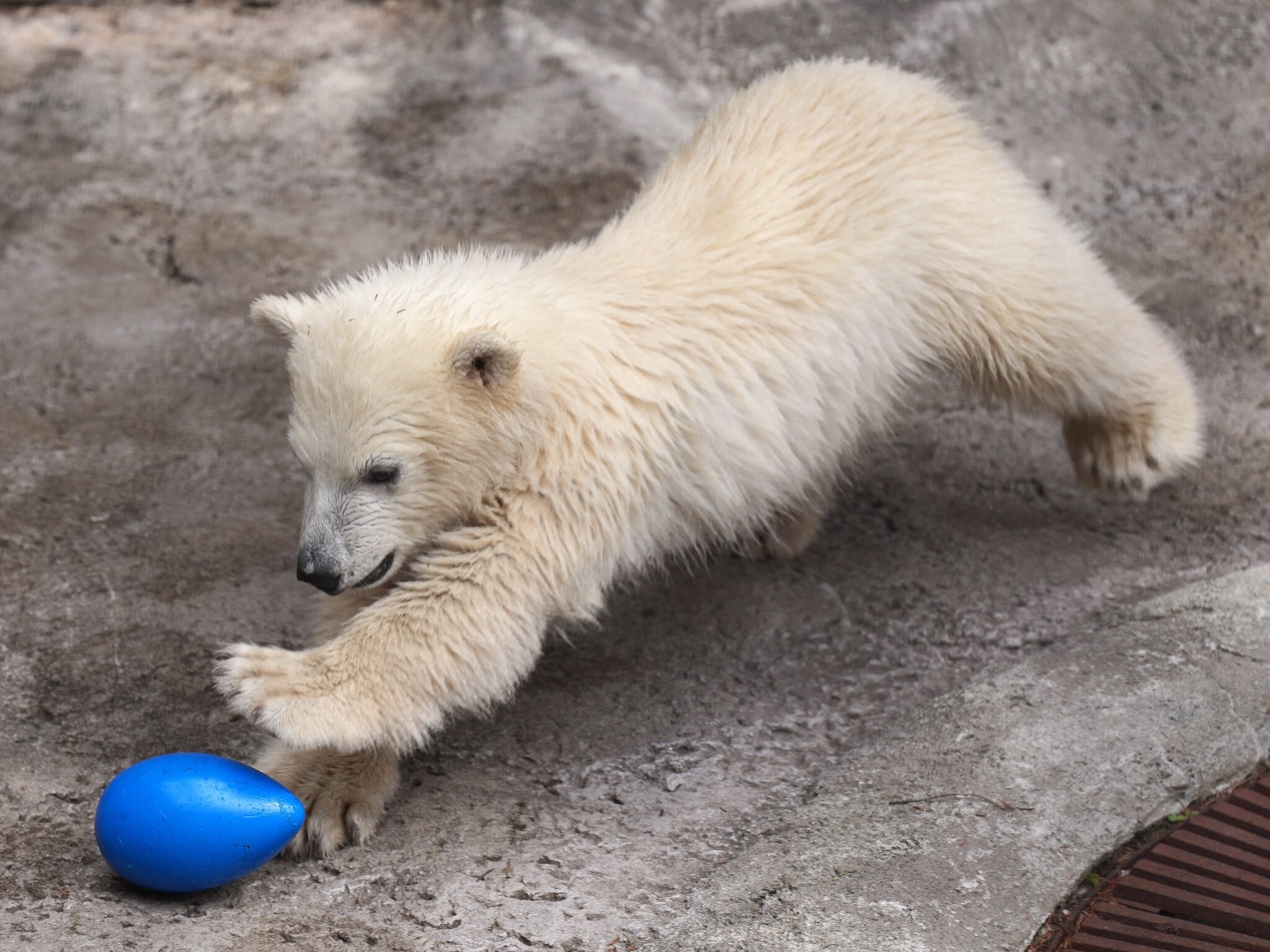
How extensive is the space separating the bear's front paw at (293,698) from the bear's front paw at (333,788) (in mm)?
165

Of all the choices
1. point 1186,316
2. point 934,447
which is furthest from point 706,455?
point 1186,316

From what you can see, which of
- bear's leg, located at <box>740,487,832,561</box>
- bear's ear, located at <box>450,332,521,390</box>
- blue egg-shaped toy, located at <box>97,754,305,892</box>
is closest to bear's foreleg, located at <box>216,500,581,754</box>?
blue egg-shaped toy, located at <box>97,754,305,892</box>

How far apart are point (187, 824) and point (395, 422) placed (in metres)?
0.76

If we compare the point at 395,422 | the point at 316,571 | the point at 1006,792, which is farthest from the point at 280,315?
Answer: the point at 1006,792

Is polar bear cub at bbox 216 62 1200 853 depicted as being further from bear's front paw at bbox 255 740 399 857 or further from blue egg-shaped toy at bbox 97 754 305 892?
blue egg-shaped toy at bbox 97 754 305 892

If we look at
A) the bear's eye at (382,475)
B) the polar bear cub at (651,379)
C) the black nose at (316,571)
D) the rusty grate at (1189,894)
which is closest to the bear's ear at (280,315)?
the polar bear cub at (651,379)

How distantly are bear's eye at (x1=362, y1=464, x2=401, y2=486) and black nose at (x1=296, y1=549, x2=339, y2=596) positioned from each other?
164mm

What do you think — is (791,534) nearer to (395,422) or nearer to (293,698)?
(395,422)

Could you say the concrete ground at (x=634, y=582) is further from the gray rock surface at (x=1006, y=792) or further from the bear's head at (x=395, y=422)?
the bear's head at (x=395, y=422)

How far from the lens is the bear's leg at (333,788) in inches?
98.2

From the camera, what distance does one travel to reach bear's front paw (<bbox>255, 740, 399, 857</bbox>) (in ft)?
8.18

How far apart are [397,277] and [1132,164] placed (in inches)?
132

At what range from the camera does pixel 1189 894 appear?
229cm

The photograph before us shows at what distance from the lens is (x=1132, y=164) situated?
5059 millimetres
